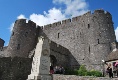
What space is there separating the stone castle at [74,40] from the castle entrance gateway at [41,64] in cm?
1235

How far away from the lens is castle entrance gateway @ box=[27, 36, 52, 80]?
8.28m

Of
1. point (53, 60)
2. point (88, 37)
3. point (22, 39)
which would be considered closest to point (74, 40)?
point (88, 37)

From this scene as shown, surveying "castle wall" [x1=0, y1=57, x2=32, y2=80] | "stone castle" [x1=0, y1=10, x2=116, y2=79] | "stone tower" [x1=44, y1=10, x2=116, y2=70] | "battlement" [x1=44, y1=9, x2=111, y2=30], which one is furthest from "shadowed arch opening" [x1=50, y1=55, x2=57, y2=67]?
"battlement" [x1=44, y1=9, x2=111, y2=30]

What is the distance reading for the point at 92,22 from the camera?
2452 cm

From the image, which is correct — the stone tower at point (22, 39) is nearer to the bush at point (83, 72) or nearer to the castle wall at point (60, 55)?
the castle wall at point (60, 55)

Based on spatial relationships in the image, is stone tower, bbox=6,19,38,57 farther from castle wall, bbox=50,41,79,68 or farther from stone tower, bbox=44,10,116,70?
castle wall, bbox=50,41,79,68

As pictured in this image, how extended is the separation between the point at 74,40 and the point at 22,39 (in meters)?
8.39

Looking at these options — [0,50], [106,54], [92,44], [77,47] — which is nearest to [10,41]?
[0,50]

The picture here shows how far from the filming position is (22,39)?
26531 millimetres

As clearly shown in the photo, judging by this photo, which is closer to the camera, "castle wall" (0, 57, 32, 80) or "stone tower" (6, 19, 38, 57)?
"castle wall" (0, 57, 32, 80)

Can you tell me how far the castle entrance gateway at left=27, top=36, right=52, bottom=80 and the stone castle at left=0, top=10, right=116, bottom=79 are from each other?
12.4 m

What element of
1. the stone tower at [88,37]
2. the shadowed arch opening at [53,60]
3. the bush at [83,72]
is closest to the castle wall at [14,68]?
the shadowed arch opening at [53,60]

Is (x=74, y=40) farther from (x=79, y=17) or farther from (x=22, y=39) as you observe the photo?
(x=22, y=39)

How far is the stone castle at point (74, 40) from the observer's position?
74.7ft
